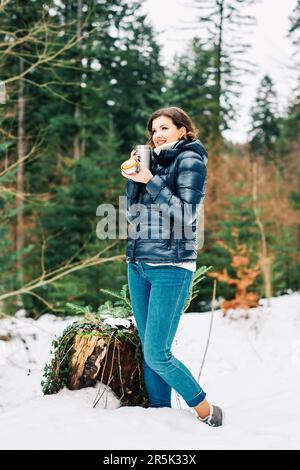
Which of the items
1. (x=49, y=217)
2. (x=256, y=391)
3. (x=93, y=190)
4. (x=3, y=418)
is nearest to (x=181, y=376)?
(x=3, y=418)

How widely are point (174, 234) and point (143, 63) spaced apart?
17694 mm

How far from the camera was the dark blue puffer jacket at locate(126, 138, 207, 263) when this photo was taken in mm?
2566

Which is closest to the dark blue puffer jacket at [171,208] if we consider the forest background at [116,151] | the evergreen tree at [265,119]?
the forest background at [116,151]

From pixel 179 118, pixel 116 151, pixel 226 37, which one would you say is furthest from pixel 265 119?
pixel 179 118

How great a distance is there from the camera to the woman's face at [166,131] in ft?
9.13

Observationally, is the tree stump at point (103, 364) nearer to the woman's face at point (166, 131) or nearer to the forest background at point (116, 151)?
the woman's face at point (166, 131)

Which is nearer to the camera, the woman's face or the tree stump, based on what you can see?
the woman's face

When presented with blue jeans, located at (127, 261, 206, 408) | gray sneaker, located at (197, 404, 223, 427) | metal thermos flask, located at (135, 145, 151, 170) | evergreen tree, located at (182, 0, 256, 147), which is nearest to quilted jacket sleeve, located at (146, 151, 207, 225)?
metal thermos flask, located at (135, 145, 151, 170)

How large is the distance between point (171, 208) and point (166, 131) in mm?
535

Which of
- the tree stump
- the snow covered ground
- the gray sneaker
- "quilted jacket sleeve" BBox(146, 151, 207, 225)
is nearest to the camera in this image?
the snow covered ground

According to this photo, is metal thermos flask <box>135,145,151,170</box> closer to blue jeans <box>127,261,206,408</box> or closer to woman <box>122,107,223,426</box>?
woman <box>122,107,223,426</box>

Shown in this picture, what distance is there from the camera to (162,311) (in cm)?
261

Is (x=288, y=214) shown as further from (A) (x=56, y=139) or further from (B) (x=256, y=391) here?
(B) (x=256, y=391)

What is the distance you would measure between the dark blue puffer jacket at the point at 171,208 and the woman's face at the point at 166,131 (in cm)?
9
